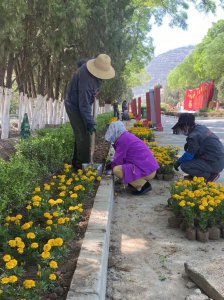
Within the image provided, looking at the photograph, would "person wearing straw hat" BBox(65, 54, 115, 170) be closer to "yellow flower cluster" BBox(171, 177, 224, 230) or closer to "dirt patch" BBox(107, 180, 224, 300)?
"dirt patch" BBox(107, 180, 224, 300)

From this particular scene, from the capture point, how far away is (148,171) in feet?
17.9

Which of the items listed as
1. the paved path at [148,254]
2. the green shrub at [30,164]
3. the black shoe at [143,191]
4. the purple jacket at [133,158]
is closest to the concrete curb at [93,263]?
the paved path at [148,254]

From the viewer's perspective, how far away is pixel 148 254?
366 centimetres

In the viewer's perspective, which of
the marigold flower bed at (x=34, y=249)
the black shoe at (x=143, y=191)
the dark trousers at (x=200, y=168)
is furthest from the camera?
the black shoe at (x=143, y=191)

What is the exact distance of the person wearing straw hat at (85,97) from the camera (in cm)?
575

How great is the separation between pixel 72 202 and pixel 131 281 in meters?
1.15

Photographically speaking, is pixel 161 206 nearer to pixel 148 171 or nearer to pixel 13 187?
Answer: pixel 148 171

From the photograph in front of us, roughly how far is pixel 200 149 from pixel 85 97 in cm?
181

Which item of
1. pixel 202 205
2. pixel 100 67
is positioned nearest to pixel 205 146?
pixel 202 205

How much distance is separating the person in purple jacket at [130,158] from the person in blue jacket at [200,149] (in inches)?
22.4

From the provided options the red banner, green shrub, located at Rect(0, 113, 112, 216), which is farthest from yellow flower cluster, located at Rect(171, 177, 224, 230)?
the red banner

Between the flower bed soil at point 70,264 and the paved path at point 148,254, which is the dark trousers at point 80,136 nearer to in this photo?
the paved path at point 148,254

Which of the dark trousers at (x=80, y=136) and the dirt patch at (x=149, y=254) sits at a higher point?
the dark trousers at (x=80, y=136)

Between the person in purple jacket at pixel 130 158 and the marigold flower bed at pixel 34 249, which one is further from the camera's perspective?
the person in purple jacket at pixel 130 158
